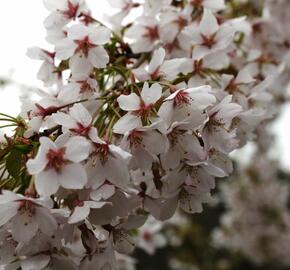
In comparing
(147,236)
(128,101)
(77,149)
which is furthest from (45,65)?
(147,236)

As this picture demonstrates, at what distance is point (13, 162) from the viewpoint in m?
1.43

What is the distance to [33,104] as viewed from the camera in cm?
162

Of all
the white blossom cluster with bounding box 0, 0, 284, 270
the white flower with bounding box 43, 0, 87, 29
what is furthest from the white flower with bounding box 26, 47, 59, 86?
A: the white flower with bounding box 43, 0, 87, 29

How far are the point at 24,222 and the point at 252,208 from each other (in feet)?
17.2

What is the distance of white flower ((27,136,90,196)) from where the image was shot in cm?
132

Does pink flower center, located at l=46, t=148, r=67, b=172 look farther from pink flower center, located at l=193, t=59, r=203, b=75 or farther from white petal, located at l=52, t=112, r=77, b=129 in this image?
pink flower center, located at l=193, t=59, r=203, b=75

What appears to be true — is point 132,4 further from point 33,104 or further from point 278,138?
point 278,138

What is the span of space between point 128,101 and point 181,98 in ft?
0.48

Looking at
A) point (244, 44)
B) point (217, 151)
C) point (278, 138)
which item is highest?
point (217, 151)

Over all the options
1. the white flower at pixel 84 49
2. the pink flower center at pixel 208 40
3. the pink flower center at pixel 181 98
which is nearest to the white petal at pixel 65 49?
the white flower at pixel 84 49

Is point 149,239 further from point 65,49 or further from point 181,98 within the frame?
point 181,98

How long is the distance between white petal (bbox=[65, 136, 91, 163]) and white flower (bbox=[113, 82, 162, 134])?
0.13 metres

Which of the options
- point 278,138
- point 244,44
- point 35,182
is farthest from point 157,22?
point 278,138

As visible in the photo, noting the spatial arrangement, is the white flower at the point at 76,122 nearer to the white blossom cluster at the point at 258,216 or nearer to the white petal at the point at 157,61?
the white petal at the point at 157,61
